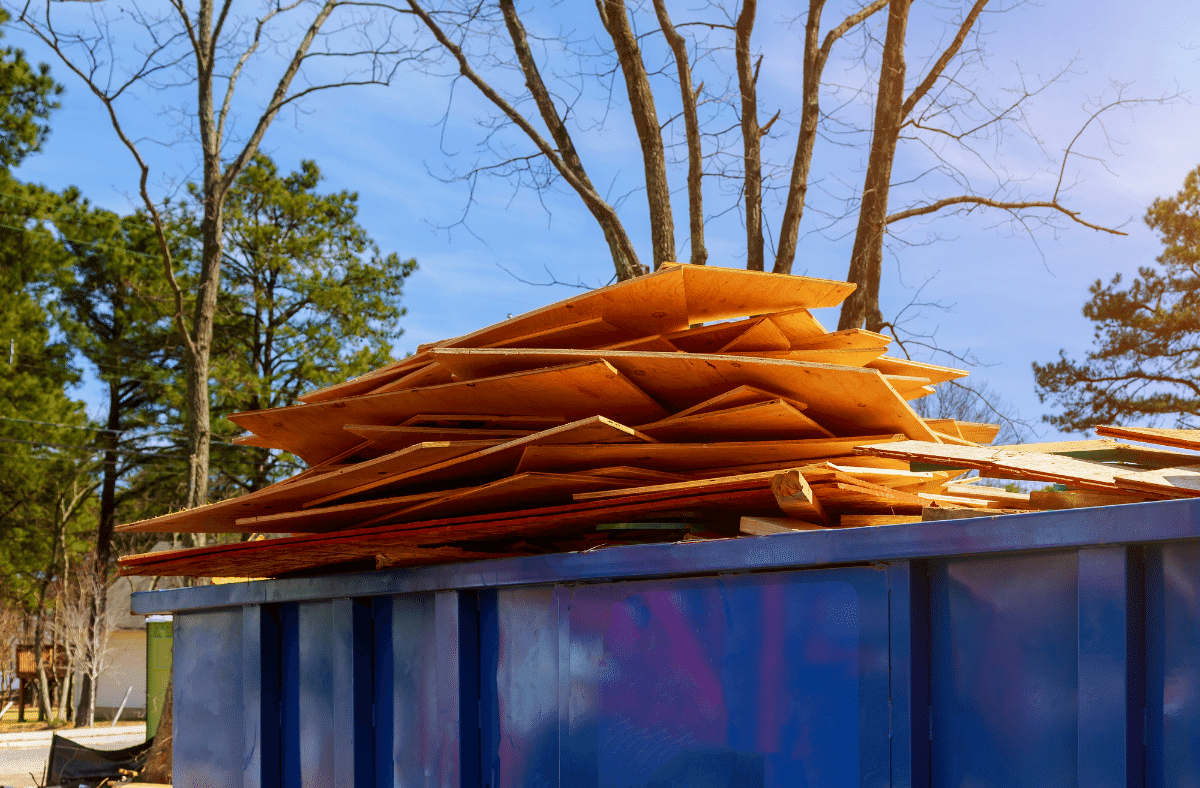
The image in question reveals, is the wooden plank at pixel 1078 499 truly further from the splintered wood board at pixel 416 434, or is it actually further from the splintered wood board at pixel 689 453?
the splintered wood board at pixel 416 434

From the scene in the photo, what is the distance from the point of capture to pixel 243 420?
15.1 feet

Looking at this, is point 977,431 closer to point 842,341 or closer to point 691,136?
point 842,341

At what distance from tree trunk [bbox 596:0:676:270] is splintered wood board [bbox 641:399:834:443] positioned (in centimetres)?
750

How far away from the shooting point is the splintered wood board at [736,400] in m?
3.25

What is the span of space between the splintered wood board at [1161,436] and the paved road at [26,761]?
51.7ft

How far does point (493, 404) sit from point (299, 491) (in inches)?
35.2

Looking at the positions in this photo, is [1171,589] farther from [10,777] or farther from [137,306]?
[137,306]

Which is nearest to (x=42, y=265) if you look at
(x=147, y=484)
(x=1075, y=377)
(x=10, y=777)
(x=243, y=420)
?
(x=147, y=484)

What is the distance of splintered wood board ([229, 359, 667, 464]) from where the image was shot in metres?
3.42

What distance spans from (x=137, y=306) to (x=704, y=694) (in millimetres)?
36020

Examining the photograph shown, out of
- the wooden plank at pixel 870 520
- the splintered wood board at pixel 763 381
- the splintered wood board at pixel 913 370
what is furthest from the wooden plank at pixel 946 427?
the wooden plank at pixel 870 520

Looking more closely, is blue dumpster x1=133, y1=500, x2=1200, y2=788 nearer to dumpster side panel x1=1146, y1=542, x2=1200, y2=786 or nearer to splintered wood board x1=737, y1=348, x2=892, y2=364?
dumpster side panel x1=1146, y1=542, x2=1200, y2=786

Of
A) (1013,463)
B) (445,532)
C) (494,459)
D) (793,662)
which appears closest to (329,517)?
(445,532)

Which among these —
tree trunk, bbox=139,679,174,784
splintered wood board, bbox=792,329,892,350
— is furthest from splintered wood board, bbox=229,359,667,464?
tree trunk, bbox=139,679,174,784
